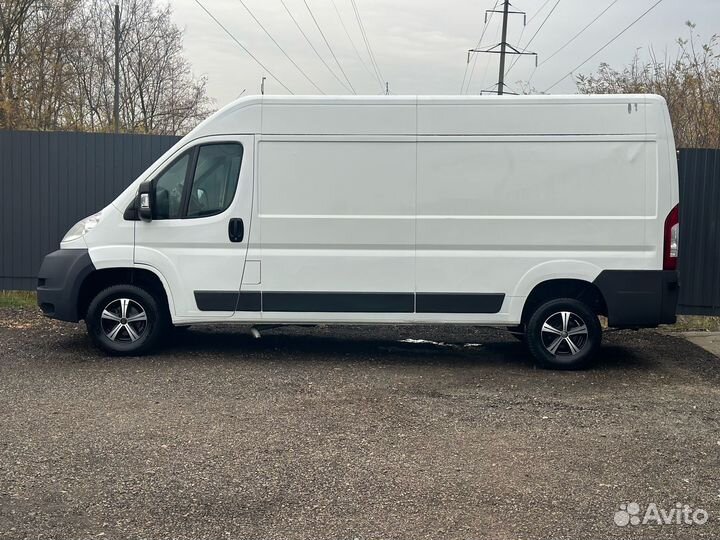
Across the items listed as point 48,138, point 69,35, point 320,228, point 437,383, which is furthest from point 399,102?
point 69,35

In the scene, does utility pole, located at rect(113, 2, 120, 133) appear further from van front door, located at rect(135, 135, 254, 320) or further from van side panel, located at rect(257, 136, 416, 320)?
van side panel, located at rect(257, 136, 416, 320)

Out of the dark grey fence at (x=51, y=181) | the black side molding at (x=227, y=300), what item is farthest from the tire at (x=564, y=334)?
the dark grey fence at (x=51, y=181)

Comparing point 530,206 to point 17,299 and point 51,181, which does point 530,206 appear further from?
point 17,299

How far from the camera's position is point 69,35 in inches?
949

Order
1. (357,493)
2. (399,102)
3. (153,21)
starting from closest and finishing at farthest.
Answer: (357,493)
(399,102)
(153,21)

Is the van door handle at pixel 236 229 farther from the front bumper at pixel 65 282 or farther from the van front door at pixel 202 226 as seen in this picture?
the front bumper at pixel 65 282

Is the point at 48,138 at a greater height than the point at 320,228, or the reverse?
the point at 48,138

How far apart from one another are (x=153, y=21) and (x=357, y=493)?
3493 centimetres

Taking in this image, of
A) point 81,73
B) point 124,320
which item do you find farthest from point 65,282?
point 81,73

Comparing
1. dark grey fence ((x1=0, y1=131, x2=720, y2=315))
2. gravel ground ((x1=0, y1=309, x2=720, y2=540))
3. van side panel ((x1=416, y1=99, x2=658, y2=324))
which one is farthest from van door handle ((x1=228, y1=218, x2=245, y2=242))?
dark grey fence ((x1=0, y1=131, x2=720, y2=315))

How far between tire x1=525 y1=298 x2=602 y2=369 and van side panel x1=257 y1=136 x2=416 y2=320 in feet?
4.09

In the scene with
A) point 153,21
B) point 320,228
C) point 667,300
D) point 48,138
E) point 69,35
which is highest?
point 153,21

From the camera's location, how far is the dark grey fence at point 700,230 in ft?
32.2

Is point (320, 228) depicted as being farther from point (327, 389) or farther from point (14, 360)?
point (14, 360)
